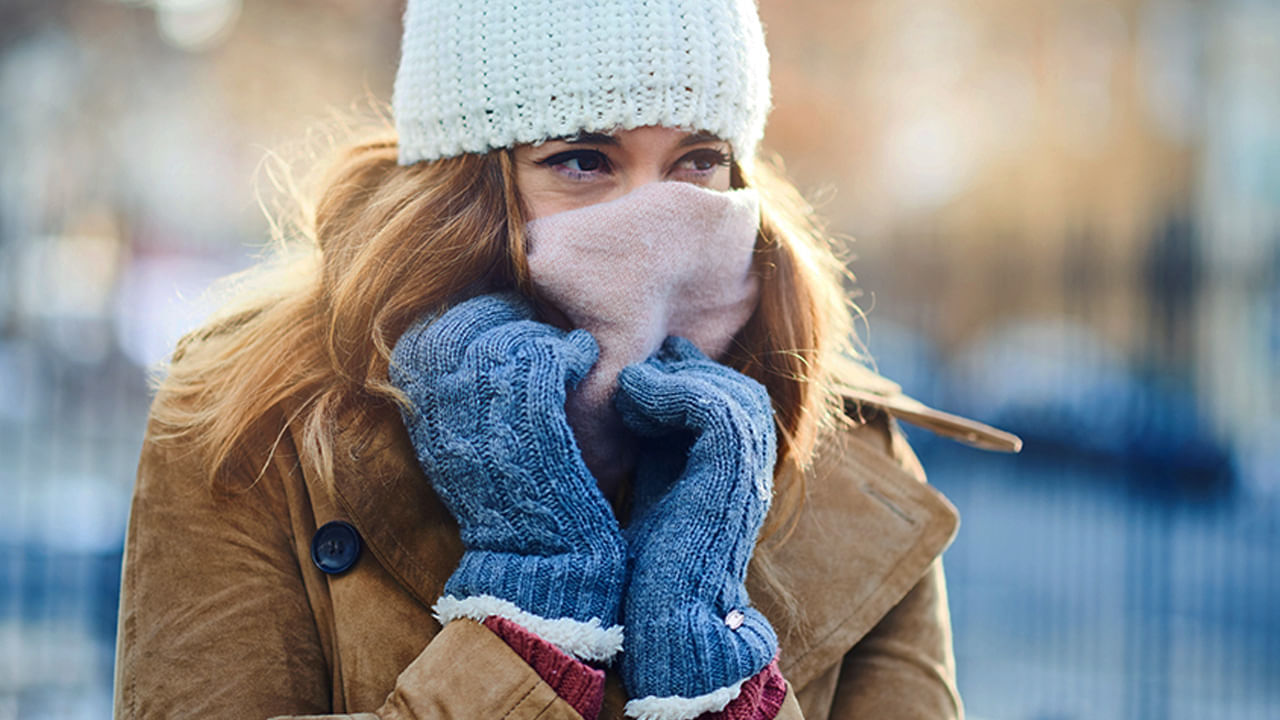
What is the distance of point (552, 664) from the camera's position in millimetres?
1290

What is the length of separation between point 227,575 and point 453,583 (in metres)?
0.32

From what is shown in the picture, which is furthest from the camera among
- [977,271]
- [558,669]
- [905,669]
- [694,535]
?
[977,271]

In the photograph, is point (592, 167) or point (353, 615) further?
point (592, 167)

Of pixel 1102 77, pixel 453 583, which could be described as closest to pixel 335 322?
pixel 453 583

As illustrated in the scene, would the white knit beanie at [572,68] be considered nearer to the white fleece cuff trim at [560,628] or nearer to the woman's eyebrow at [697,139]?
the woman's eyebrow at [697,139]

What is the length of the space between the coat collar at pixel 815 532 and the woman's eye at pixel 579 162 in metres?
0.46

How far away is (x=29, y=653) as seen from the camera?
400 cm

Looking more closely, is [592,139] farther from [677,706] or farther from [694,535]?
[677,706]

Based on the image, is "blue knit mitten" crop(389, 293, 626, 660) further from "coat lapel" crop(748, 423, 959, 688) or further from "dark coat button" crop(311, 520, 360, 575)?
"coat lapel" crop(748, 423, 959, 688)

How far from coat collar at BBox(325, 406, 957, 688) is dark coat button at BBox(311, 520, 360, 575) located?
24 mm

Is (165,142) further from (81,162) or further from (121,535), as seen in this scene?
(121,535)

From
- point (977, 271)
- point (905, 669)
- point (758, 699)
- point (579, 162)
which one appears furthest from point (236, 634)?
point (977, 271)

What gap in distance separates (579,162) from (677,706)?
0.83 metres

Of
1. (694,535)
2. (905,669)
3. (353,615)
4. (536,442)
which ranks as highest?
(536,442)
